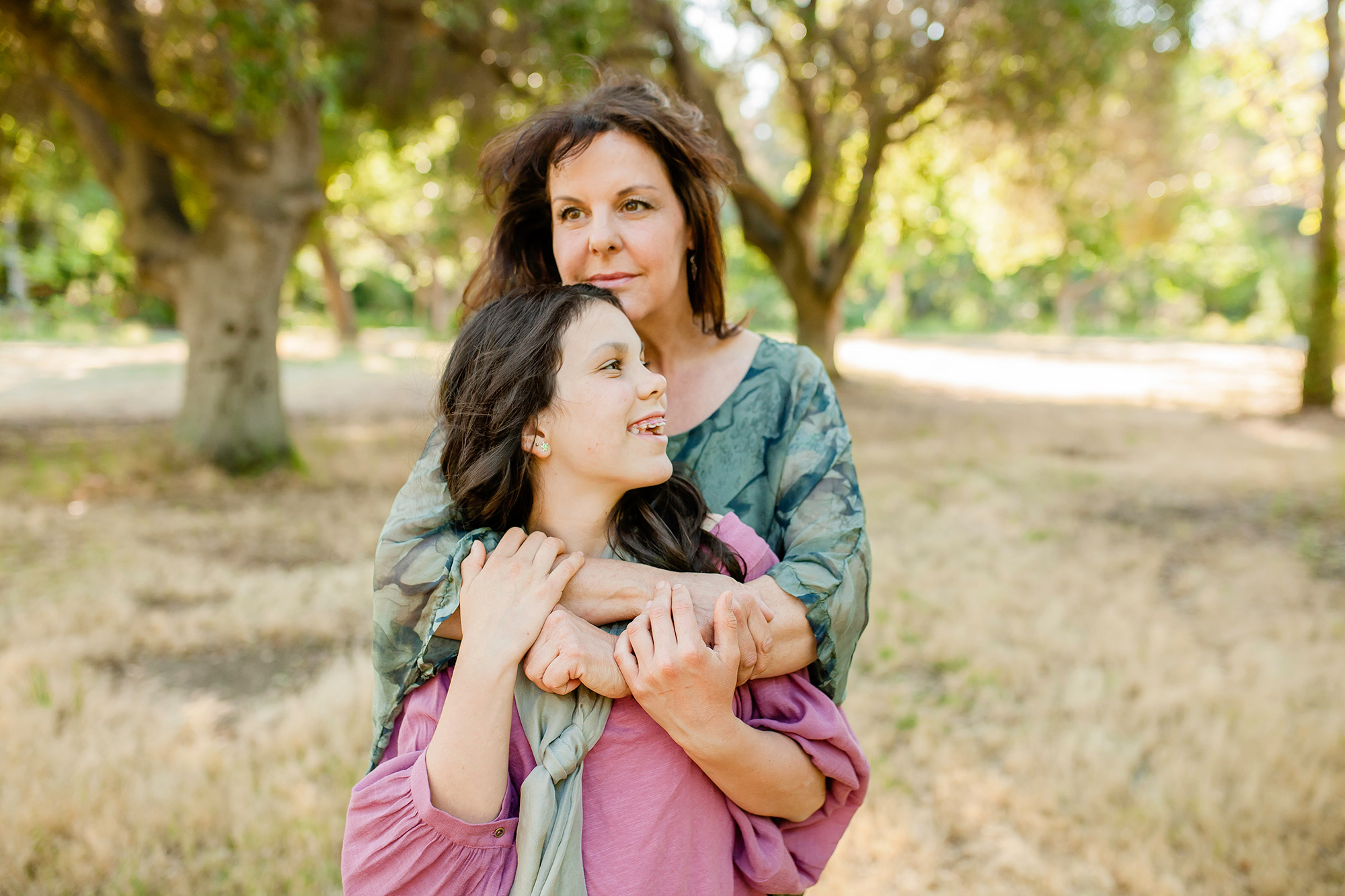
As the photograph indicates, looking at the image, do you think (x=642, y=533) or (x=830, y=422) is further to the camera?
(x=830, y=422)

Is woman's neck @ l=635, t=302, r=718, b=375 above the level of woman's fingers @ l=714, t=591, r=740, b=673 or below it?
above

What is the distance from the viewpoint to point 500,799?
1.40 metres

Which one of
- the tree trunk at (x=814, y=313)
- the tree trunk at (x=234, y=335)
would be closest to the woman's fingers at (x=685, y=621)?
the tree trunk at (x=234, y=335)

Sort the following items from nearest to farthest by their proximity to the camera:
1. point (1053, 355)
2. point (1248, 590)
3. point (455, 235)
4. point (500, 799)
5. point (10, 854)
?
point (500, 799) < point (10, 854) < point (1248, 590) < point (455, 235) < point (1053, 355)

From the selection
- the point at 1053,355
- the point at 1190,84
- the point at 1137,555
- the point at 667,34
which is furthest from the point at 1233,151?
the point at 1137,555

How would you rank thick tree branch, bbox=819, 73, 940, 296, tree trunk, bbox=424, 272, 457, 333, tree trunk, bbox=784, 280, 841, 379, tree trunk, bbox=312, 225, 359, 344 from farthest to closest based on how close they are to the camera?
tree trunk, bbox=424, 272, 457, 333 → tree trunk, bbox=312, 225, 359, 344 → tree trunk, bbox=784, 280, 841, 379 → thick tree branch, bbox=819, 73, 940, 296

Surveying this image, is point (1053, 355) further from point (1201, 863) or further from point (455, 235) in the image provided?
point (1201, 863)

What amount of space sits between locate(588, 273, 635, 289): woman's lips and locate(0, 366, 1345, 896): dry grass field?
2.13 feet

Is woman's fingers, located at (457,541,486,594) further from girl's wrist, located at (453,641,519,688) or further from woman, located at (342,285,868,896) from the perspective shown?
girl's wrist, located at (453,641,519,688)

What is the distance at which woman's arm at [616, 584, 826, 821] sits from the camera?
1.42 meters

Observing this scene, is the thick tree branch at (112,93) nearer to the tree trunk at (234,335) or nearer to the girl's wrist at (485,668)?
the tree trunk at (234,335)

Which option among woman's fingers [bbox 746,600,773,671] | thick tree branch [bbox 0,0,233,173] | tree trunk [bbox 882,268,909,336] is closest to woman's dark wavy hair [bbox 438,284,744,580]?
woman's fingers [bbox 746,600,773,671]

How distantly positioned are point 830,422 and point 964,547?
5154 millimetres

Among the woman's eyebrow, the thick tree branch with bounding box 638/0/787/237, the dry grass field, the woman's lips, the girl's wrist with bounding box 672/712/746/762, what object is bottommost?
the dry grass field
